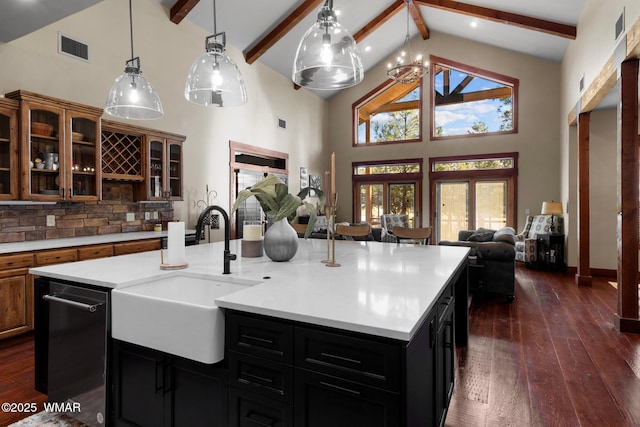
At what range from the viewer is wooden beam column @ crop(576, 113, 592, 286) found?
5172mm

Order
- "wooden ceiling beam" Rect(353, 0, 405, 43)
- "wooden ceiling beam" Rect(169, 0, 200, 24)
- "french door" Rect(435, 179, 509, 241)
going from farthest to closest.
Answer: "french door" Rect(435, 179, 509, 241)
"wooden ceiling beam" Rect(353, 0, 405, 43)
"wooden ceiling beam" Rect(169, 0, 200, 24)

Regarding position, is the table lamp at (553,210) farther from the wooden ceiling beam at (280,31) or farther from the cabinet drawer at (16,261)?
the cabinet drawer at (16,261)

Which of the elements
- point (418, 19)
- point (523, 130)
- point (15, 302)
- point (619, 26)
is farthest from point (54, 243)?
point (523, 130)

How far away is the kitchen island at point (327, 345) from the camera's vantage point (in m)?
1.03

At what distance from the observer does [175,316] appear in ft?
4.41

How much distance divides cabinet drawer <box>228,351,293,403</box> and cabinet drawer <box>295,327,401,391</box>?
3.2 inches

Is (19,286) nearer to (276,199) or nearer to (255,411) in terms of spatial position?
(276,199)

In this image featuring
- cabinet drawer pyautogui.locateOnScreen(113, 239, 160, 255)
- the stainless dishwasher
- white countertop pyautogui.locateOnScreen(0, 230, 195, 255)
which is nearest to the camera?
the stainless dishwasher

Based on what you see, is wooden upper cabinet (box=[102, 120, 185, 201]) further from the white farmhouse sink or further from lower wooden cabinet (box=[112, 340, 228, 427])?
lower wooden cabinet (box=[112, 340, 228, 427])

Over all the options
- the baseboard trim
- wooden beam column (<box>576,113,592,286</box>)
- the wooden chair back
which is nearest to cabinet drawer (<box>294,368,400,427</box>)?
the wooden chair back

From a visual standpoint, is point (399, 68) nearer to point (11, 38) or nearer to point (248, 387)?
point (11, 38)

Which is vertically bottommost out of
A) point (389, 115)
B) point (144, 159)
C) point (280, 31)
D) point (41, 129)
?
point (144, 159)

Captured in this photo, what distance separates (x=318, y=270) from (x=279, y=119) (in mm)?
6597

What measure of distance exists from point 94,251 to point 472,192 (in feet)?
25.0
